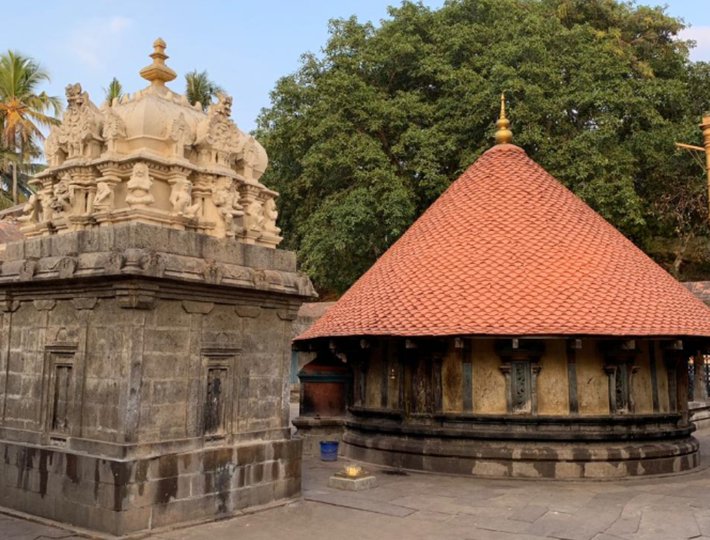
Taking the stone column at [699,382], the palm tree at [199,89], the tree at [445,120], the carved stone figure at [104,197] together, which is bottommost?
the stone column at [699,382]

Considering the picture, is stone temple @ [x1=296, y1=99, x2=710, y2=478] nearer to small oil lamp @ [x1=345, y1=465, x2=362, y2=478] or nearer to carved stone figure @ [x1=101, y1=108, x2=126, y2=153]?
small oil lamp @ [x1=345, y1=465, x2=362, y2=478]

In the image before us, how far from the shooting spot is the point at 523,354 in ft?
36.7

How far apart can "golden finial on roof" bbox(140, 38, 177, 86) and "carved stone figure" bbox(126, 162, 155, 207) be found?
5.03ft

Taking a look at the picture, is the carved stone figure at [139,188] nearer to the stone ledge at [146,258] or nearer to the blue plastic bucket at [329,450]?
the stone ledge at [146,258]

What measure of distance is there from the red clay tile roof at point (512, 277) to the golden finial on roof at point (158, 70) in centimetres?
523

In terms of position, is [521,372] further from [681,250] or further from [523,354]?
[681,250]

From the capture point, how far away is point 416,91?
23578 millimetres

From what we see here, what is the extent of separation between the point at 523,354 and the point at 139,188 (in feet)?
21.6

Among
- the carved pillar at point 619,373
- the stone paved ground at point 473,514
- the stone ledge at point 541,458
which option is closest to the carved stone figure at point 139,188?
the stone paved ground at point 473,514

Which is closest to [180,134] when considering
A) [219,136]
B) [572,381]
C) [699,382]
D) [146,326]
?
[219,136]

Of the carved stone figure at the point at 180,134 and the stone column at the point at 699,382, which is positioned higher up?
the carved stone figure at the point at 180,134

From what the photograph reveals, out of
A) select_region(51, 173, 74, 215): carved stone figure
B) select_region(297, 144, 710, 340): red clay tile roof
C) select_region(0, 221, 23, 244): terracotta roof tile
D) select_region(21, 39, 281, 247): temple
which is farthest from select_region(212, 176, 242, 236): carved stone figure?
select_region(0, 221, 23, 244): terracotta roof tile

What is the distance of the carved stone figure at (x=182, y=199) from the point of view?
25.7ft

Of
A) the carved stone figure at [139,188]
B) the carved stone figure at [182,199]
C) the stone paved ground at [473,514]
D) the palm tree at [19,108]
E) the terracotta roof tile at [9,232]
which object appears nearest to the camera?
the stone paved ground at [473,514]
